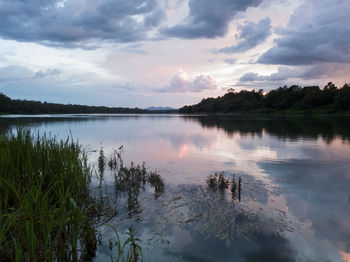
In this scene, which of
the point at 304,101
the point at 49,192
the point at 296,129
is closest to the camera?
the point at 49,192

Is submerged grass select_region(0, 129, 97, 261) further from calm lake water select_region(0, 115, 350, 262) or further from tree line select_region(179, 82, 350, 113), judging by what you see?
tree line select_region(179, 82, 350, 113)

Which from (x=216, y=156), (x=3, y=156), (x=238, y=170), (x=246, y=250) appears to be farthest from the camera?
(x=216, y=156)

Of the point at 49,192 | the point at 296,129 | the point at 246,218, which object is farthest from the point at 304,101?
the point at 49,192

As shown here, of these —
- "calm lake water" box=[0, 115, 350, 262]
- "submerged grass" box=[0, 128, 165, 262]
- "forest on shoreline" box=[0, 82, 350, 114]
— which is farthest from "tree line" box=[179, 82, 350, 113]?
"submerged grass" box=[0, 128, 165, 262]

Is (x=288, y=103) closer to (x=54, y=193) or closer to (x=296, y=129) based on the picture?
(x=296, y=129)

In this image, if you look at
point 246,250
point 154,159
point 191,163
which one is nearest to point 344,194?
point 246,250

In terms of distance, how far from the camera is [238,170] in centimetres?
1428

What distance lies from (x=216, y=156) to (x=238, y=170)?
489 centimetres

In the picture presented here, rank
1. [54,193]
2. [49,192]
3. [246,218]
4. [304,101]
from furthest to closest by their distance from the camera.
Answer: [304,101], [246,218], [49,192], [54,193]

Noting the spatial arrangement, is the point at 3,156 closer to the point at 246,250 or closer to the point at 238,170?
the point at 246,250

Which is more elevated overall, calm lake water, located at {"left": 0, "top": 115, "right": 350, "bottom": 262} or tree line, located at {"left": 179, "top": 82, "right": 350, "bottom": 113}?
tree line, located at {"left": 179, "top": 82, "right": 350, "bottom": 113}

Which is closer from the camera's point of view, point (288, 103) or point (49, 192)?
point (49, 192)

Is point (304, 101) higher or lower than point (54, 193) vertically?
higher

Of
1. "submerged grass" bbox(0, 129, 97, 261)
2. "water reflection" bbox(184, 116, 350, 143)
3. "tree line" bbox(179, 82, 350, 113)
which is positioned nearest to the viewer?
"submerged grass" bbox(0, 129, 97, 261)
